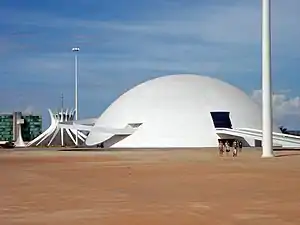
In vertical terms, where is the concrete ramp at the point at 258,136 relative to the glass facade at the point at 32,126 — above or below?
below

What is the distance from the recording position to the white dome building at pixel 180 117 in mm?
82688

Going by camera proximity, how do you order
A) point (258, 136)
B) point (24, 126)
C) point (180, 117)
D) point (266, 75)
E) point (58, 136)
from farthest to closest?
1. point (24, 126)
2. point (58, 136)
3. point (180, 117)
4. point (258, 136)
5. point (266, 75)

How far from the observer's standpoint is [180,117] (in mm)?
84438

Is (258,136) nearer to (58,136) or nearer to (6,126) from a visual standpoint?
(58,136)

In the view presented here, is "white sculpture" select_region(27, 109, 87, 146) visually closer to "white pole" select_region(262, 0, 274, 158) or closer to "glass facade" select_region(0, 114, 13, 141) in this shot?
"glass facade" select_region(0, 114, 13, 141)

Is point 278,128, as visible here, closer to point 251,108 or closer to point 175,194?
point 251,108

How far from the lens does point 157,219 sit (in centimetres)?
1201

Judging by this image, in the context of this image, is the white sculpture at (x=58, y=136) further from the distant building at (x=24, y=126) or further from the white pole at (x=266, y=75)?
the white pole at (x=266, y=75)

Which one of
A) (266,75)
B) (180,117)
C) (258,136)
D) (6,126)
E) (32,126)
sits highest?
(6,126)

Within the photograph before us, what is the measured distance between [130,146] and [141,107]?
6.70m

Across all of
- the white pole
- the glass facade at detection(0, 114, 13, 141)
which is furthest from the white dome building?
the glass facade at detection(0, 114, 13, 141)

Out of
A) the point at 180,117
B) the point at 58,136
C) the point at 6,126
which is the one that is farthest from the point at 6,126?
the point at 180,117

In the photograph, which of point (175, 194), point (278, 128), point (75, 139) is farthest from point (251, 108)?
point (175, 194)

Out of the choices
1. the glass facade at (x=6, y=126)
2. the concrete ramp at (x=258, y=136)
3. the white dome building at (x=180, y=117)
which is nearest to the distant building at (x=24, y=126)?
the glass facade at (x=6, y=126)
